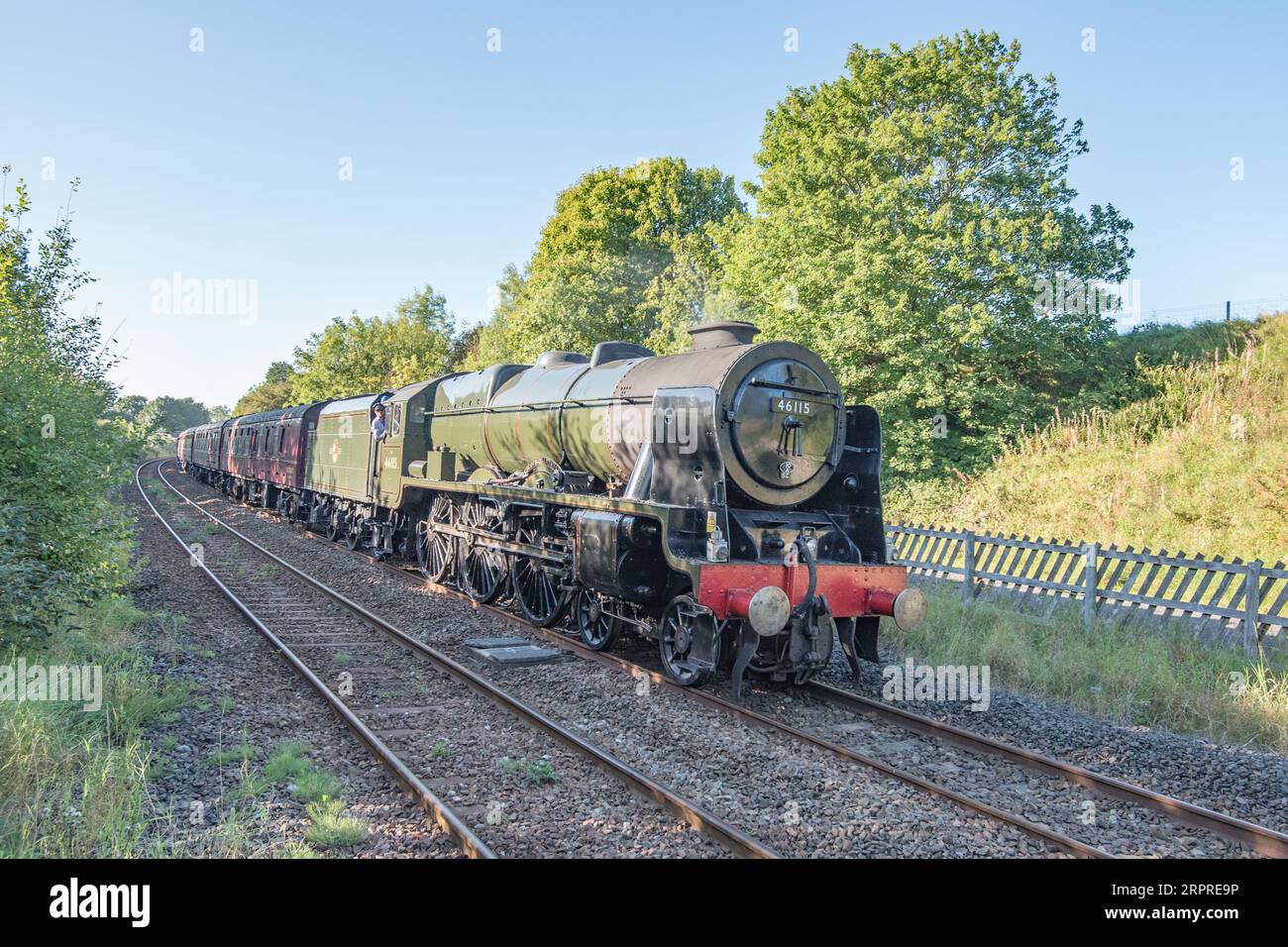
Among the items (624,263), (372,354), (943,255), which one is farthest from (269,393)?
(943,255)

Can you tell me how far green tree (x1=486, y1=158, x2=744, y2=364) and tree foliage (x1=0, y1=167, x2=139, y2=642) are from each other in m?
16.4

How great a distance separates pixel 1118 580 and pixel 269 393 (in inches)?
3414

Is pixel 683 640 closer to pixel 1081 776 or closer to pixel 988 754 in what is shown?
pixel 988 754

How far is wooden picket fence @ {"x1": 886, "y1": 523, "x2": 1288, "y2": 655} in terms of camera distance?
8.30m

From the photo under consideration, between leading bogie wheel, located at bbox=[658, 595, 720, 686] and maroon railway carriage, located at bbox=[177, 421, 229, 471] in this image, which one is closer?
leading bogie wheel, located at bbox=[658, 595, 720, 686]

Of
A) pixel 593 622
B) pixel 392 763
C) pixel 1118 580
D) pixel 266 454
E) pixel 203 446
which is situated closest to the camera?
pixel 392 763

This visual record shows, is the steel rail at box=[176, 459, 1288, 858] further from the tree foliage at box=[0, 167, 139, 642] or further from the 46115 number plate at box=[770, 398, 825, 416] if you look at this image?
the tree foliage at box=[0, 167, 139, 642]

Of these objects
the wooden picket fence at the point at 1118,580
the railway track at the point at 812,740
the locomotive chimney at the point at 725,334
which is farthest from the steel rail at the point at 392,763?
the wooden picket fence at the point at 1118,580

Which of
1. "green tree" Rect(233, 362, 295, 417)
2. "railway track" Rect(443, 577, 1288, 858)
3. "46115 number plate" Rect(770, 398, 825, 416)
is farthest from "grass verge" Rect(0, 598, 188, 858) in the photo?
"green tree" Rect(233, 362, 295, 417)

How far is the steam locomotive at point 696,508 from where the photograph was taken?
23.9 feet

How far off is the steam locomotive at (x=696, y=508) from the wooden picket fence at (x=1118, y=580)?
4.60 ft

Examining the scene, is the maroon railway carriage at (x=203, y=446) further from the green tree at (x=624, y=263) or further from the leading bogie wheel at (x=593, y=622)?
the leading bogie wheel at (x=593, y=622)

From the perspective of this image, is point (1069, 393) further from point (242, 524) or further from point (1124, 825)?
point (242, 524)

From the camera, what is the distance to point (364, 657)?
885 cm
